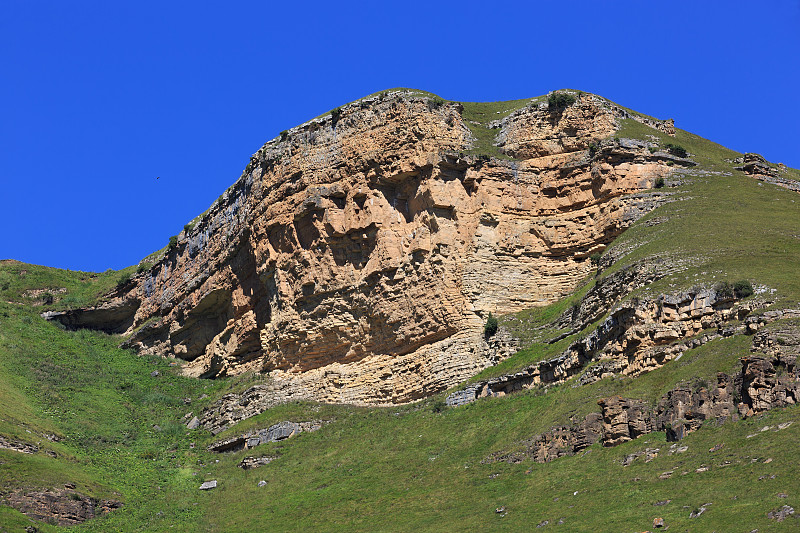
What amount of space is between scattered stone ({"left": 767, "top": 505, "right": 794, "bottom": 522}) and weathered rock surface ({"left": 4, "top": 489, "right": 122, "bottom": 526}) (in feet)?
98.1

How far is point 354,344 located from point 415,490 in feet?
62.9

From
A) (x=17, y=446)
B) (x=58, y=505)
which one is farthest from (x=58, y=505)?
(x=17, y=446)

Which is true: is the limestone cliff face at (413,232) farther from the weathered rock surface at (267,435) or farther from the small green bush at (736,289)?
the small green bush at (736,289)

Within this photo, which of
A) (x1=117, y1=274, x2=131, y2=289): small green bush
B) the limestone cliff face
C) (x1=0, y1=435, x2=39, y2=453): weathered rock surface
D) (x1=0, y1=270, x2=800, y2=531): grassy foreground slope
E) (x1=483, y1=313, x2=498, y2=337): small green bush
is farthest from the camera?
(x1=117, y1=274, x2=131, y2=289): small green bush

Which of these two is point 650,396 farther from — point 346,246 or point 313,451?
point 346,246

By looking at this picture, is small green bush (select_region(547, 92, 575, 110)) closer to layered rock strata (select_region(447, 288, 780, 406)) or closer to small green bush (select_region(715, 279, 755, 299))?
layered rock strata (select_region(447, 288, 780, 406))

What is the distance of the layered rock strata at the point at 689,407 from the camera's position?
130ft

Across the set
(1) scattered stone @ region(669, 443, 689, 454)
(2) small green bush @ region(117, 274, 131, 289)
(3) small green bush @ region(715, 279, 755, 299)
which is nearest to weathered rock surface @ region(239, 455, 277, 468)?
(1) scattered stone @ region(669, 443, 689, 454)

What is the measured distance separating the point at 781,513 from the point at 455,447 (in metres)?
20.5

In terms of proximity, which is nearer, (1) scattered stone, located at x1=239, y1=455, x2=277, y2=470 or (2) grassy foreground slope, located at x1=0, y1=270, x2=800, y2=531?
(2) grassy foreground slope, located at x1=0, y1=270, x2=800, y2=531

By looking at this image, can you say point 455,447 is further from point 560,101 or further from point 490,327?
point 560,101

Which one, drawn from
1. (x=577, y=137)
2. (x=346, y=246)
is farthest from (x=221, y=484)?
(x=577, y=137)

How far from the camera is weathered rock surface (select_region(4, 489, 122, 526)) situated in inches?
1793

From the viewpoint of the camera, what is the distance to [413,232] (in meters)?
63.9
